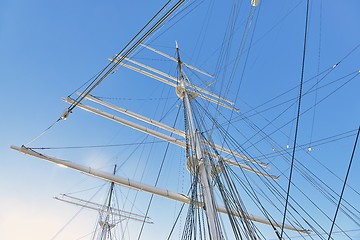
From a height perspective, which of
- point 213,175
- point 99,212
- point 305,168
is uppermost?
point 99,212

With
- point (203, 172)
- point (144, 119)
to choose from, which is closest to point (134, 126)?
point (144, 119)

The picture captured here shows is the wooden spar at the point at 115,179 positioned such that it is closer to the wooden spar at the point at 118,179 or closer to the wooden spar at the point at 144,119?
the wooden spar at the point at 118,179

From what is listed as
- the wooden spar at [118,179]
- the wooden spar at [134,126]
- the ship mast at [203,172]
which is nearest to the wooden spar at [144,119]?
the wooden spar at [134,126]

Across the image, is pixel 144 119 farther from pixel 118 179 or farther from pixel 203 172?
pixel 203 172

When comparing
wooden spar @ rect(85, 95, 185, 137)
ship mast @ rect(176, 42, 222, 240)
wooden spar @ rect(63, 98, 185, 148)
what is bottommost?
ship mast @ rect(176, 42, 222, 240)

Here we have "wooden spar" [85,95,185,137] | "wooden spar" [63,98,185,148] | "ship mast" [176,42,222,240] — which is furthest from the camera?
"wooden spar" [85,95,185,137]

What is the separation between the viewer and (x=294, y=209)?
567 centimetres

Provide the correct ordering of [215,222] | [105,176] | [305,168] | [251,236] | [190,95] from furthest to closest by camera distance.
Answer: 1. [190,95]
2. [105,176]
3. [305,168]
4. [215,222]
5. [251,236]

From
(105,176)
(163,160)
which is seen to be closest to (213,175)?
(163,160)

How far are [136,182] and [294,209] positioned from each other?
4.50m

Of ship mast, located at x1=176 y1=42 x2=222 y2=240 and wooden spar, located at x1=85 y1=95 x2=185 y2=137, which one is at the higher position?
wooden spar, located at x1=85 y1=95 x2=185 y2=137

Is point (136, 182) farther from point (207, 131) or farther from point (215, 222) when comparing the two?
point (215, 222)

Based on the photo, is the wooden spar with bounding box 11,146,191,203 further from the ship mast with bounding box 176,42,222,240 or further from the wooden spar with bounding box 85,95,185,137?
the wooden spar with bounding box 85,95,185,137

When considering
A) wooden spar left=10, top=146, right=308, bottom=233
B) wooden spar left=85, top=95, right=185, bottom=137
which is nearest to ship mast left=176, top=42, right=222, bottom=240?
wooden spar left=10, top=146, right=308, bottom=233
